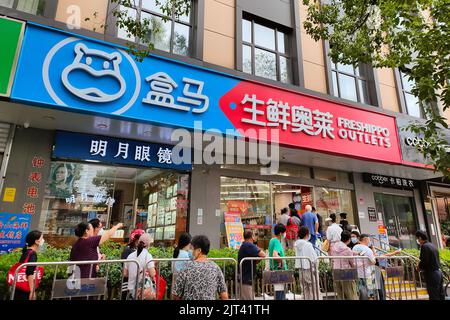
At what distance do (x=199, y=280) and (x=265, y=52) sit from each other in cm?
964

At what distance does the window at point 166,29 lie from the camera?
9156 mm

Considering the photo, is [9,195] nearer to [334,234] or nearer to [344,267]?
[344,267]

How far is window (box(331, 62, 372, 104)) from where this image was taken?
12.4 metres

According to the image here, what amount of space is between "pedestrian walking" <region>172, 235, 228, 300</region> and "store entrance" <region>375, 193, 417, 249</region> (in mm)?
11445

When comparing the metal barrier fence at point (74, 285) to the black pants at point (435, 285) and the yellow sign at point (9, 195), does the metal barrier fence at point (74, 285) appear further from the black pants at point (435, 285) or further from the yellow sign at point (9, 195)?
the black pants at point (435, 285)

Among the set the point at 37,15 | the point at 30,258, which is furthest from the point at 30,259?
the point at 37,15

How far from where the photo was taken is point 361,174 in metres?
12.7

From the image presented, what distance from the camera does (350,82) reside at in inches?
505

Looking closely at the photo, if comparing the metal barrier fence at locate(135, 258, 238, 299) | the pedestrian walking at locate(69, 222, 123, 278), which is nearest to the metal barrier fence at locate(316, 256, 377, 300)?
the metal barrier fence at locate(135, 258, 238, 299)

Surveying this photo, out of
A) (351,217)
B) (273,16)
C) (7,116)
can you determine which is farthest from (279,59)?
(7,116)

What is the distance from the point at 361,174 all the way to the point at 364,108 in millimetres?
3128

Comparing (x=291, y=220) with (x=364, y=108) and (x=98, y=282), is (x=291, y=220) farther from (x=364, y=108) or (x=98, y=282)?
(x=98, y=282)

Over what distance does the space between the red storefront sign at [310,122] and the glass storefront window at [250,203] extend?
Result: 7.68ft
